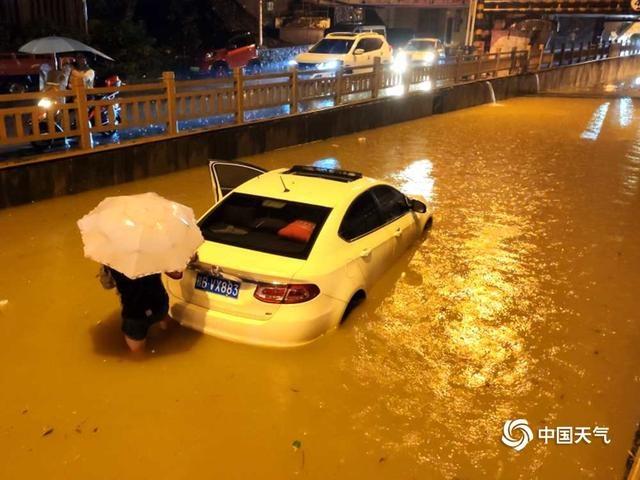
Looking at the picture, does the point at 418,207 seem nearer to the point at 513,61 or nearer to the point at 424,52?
the point at 513,61

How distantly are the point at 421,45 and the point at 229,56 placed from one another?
1062cm

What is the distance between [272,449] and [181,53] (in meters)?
23.3

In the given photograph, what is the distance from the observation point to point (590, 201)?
955 centimetres

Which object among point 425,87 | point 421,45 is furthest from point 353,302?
point 421,45

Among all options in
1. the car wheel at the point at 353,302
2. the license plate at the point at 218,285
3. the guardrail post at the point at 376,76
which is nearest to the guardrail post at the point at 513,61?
the guardrail post at the point at 376,76

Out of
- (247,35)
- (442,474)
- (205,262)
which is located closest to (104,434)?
(205,262)

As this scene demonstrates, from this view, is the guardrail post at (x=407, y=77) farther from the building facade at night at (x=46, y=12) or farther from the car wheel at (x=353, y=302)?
the car wheel at (x=353, y=302)

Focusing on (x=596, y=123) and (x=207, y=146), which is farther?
(x=596, y=123)

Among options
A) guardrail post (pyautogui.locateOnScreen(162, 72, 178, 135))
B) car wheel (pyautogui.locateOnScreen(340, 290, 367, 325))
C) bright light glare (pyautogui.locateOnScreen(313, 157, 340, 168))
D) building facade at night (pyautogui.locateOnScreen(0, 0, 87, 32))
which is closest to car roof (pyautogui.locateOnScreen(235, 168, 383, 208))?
car wheel (pyautogui.locateOnScreen(340, 290, 367, 325))

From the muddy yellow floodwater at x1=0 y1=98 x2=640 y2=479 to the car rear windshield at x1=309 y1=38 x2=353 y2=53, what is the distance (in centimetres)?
1318

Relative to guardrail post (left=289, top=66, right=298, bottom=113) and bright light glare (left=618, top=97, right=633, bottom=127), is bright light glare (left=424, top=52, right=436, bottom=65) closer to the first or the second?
bright light glare (left=618, top=97, right=633, bottom=127)

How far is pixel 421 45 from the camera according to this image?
2850cm

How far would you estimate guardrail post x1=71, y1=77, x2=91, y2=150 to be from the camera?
8.53 m

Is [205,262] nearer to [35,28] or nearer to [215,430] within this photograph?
[215,430]
